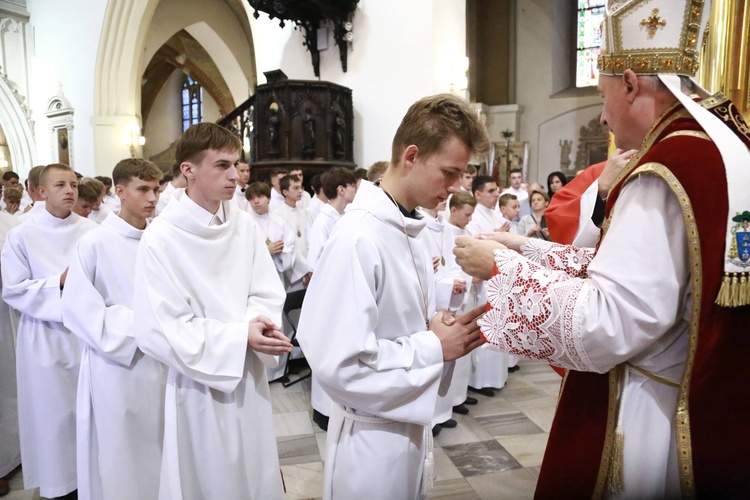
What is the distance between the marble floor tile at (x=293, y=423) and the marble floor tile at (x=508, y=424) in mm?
1384

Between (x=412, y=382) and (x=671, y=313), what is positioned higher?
(x=671, y=313)

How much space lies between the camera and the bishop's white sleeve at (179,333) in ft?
6.72

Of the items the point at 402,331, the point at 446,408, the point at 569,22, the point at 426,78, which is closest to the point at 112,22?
the point at 426,78

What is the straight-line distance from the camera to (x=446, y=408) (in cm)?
398

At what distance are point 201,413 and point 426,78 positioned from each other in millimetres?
7093

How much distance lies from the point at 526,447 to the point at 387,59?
6.54 meters

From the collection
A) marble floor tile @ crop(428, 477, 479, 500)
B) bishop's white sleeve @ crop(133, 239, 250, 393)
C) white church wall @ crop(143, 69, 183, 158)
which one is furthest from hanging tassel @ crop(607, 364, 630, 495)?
white church wall @ crop(143, 69, 183, 158)

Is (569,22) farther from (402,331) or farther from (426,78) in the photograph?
(402,331)

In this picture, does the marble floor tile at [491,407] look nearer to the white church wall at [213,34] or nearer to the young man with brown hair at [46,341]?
the young man with brown hair at [46,341]

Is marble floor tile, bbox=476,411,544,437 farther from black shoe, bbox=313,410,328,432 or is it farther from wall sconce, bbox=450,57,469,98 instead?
wall sconce, bbox=450,57,469,98

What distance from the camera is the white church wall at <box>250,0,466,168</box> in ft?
27.0

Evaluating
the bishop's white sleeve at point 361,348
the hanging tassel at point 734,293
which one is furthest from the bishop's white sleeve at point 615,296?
→ the bishop's white sleeve at point 361,348

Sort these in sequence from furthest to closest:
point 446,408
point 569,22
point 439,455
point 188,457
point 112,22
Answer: point 569,22, point 112,22, point 446,408, point 439,455, point 188,457

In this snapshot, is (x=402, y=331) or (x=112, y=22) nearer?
(x=402, y=331)
